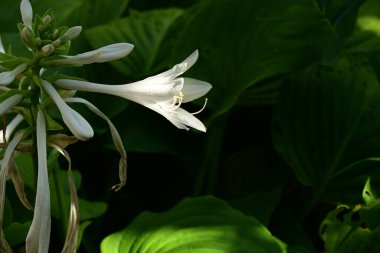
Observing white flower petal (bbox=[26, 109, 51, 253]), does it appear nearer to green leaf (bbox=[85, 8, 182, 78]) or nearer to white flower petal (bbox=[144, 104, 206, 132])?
white flower petal (bbox=[144, 104, 206, 132])

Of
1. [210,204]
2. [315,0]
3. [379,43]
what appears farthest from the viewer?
[379,43]

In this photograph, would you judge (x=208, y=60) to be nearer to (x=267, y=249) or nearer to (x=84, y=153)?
(x=84, y=153)

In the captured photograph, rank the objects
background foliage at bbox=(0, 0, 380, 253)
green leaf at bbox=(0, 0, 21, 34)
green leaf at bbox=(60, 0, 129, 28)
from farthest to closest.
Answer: green leaf at bbox=(60, 0, 129, 28) → green leaf at bbox=(0, 0, 21, 34) → background foliage at bbox=(0, 0, 380, 253)

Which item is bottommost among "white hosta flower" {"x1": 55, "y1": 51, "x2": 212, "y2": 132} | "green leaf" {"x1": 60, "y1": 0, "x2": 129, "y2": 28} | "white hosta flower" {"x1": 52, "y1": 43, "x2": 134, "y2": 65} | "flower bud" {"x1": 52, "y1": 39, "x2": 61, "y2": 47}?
"green leaf" {"x1": 60, "y1": 0, "x2": 129, "y2": 28}

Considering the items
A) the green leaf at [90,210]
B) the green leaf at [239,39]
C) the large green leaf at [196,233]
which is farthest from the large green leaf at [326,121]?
the green leaf at [90,210]

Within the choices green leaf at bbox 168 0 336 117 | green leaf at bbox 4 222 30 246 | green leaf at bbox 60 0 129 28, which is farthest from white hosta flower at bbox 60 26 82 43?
green leaf at bbox 60 0 129 28

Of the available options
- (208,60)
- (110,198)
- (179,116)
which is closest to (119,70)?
(208,60)

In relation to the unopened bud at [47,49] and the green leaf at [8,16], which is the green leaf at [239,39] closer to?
the green leaf at [8,16]
